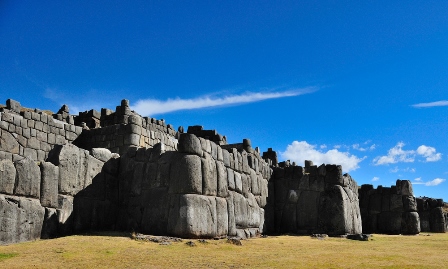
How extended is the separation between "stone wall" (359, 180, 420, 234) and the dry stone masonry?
410 cm

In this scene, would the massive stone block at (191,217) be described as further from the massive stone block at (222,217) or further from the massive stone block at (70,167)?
the massive stone block at (70,167)

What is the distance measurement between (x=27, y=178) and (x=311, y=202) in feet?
37.8

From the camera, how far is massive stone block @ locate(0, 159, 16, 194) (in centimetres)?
859

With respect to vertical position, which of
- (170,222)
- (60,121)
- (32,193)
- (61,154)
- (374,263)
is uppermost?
(60,121)

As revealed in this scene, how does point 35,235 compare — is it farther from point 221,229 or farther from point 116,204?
point 221,229

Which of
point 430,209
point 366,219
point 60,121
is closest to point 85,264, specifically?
point 60,121

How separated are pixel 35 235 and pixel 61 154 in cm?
199

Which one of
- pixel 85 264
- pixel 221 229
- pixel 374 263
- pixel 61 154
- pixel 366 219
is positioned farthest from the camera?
pixel 366 219

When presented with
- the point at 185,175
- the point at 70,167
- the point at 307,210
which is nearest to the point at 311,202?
the point at 307,210

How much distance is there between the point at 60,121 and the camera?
16453 millimetres

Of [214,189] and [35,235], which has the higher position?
[214,189]

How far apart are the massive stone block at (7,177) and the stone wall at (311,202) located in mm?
10541

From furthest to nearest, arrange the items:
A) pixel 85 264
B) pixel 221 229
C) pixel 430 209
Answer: pixel 430 209, pixel 221 229, pixel 85 264

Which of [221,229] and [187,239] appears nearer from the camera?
[187,239]
